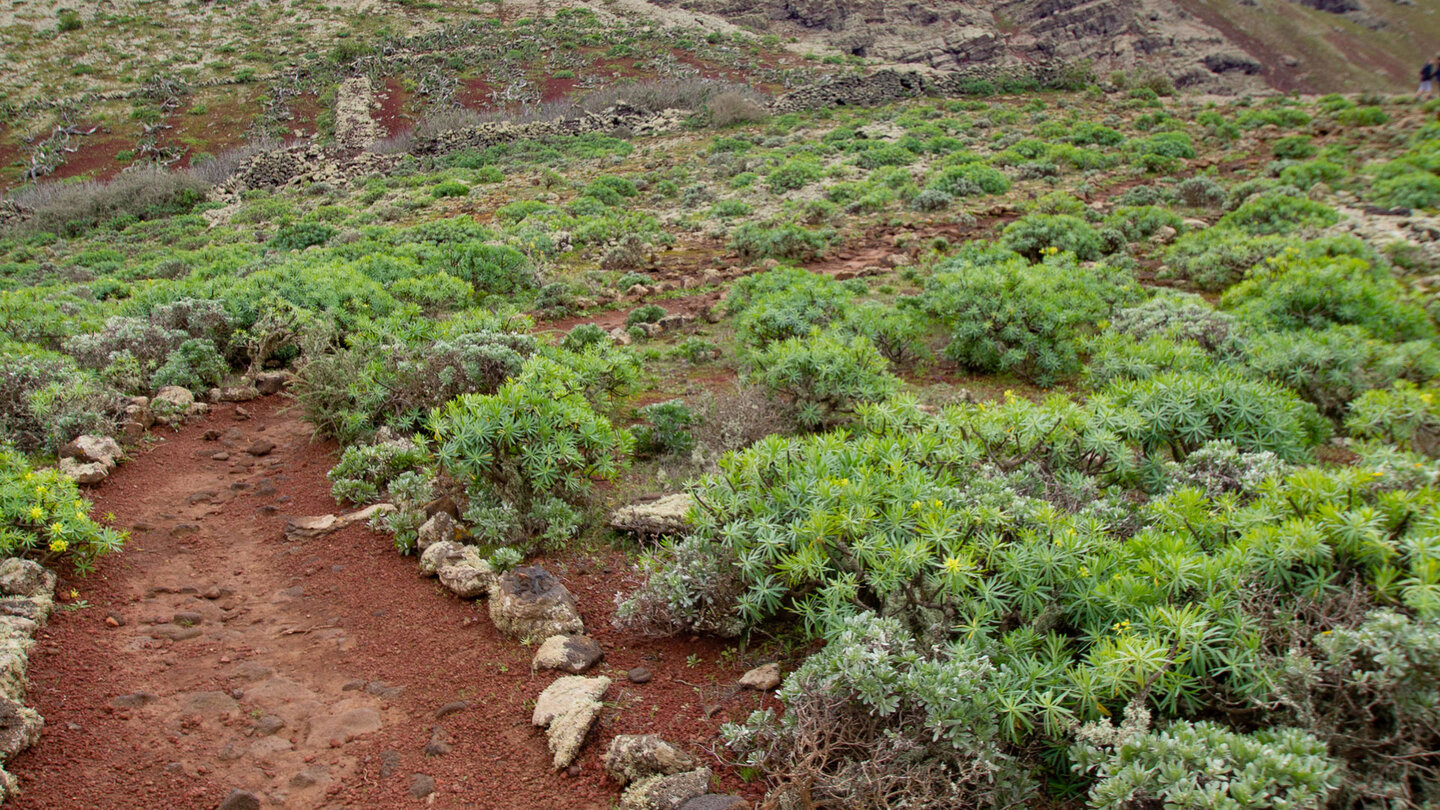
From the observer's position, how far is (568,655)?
3420 mm

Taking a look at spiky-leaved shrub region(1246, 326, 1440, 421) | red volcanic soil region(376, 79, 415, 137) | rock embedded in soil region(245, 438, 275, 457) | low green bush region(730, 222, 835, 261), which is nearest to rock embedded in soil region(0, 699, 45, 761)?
rock embedded in soil region(245, 438, 275, 457)

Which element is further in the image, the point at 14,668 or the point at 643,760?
the point at 14,668

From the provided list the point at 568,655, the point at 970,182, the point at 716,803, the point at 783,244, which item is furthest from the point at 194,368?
the point at 970,182

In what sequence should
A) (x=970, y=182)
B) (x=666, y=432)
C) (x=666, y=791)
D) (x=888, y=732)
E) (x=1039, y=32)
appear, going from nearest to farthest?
(x=888, y=732), (x=666, y=791), (x=666, y=432), (x=970, y=182), (x=1039, y=32)

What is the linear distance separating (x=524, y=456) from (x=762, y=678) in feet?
6.52

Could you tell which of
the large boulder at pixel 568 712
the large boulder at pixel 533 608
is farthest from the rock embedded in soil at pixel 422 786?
the large boulder at pixel 533 608

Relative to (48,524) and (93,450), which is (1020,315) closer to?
(48,524)

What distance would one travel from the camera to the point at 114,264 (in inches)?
623

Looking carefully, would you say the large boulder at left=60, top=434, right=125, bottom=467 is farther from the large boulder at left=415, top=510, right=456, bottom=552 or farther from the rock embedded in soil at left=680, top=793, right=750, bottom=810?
the rock embedded in soil at left=680, top=793, right=750, bottom=810

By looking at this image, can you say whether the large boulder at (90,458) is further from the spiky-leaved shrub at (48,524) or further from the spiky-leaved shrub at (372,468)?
the spiky-leaved shrub at (372,468)

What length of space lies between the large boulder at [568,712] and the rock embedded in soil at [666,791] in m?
0.34

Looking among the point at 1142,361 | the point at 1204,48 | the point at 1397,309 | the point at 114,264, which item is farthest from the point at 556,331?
the point at 1204,48

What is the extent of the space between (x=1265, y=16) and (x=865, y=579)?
65626 millimetres

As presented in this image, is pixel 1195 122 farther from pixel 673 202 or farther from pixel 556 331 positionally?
pixel 556 331
